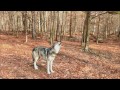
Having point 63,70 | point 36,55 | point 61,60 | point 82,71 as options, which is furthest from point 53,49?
point 61,60

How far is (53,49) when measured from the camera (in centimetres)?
1130

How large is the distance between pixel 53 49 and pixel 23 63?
324 cm

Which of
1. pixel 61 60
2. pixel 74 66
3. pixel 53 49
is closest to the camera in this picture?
pixel 53 49
